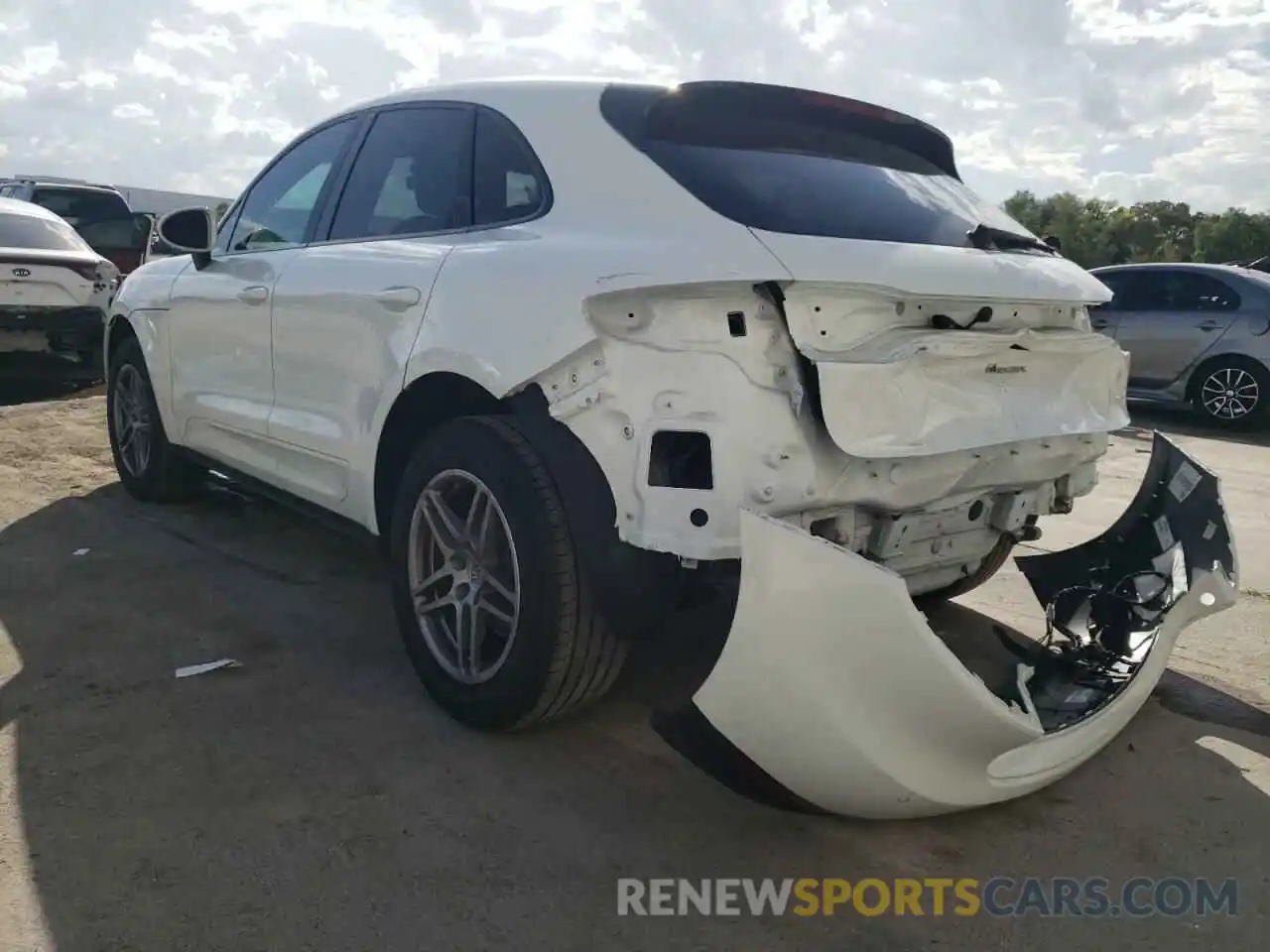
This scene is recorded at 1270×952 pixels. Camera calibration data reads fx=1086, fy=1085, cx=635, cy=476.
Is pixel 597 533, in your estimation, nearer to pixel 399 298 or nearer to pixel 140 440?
pixel 399 298

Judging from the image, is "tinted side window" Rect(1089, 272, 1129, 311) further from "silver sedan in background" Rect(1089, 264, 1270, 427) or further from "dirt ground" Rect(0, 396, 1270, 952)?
"dirt ground" Rect(0, 396, 1270, 952)

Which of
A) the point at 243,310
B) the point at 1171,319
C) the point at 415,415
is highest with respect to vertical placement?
the point at 243,310

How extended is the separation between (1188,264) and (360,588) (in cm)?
877

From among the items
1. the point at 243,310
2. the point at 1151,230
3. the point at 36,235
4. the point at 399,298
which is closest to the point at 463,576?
the point at 399,298

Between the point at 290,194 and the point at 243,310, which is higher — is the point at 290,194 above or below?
above

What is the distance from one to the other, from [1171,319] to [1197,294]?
0.32m

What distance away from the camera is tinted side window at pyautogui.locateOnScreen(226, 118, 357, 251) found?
4.03 meters

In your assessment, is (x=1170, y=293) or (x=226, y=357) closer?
(x=226, y=357)

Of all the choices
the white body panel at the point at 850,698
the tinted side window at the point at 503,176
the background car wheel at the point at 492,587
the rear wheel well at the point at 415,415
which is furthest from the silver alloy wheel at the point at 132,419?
the white body panel at the point at 850,698

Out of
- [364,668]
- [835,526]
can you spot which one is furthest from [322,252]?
[835,526]

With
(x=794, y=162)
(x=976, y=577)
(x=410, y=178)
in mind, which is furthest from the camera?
(x=976, y=577)

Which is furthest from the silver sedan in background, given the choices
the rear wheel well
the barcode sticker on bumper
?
the rear wheel well

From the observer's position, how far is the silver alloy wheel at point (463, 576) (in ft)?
9.71

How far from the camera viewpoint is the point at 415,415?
10.8ft
